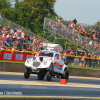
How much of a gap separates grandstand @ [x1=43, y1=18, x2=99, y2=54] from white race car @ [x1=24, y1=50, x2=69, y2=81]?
13.8 meters

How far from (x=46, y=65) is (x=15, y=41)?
11527 millimetres

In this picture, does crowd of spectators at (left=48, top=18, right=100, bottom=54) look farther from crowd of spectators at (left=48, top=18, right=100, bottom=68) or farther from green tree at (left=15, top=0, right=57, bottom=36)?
green tree at (left=15, top=0, right=57, bottom=36)

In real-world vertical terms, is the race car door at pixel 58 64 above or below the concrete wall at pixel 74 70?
above

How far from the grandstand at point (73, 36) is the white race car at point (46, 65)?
13759mm

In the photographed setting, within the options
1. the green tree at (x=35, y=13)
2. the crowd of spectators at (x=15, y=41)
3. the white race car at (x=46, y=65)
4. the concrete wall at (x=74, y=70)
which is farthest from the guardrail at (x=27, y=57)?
the green tree at (x=35, y=13)

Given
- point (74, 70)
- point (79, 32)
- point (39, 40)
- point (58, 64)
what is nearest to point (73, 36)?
point (79, 32)

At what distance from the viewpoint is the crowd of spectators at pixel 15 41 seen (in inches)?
991

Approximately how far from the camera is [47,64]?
1487cm

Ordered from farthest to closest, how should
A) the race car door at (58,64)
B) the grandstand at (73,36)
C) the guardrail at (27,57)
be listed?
the grandstand at (73,36)
the guardrail at (27,57)
the race car door at (58,64)

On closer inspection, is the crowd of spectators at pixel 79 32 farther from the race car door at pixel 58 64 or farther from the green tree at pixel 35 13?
the green tree at pixel 35 13

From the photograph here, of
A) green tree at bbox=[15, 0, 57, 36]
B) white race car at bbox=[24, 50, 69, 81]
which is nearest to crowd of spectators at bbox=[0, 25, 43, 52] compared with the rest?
white race car at bbox=[24, 50, 69, 81]

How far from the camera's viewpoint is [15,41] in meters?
25.8

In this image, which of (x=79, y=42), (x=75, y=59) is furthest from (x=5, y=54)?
(x=79, y=42)

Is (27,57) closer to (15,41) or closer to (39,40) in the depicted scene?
(15,41)
